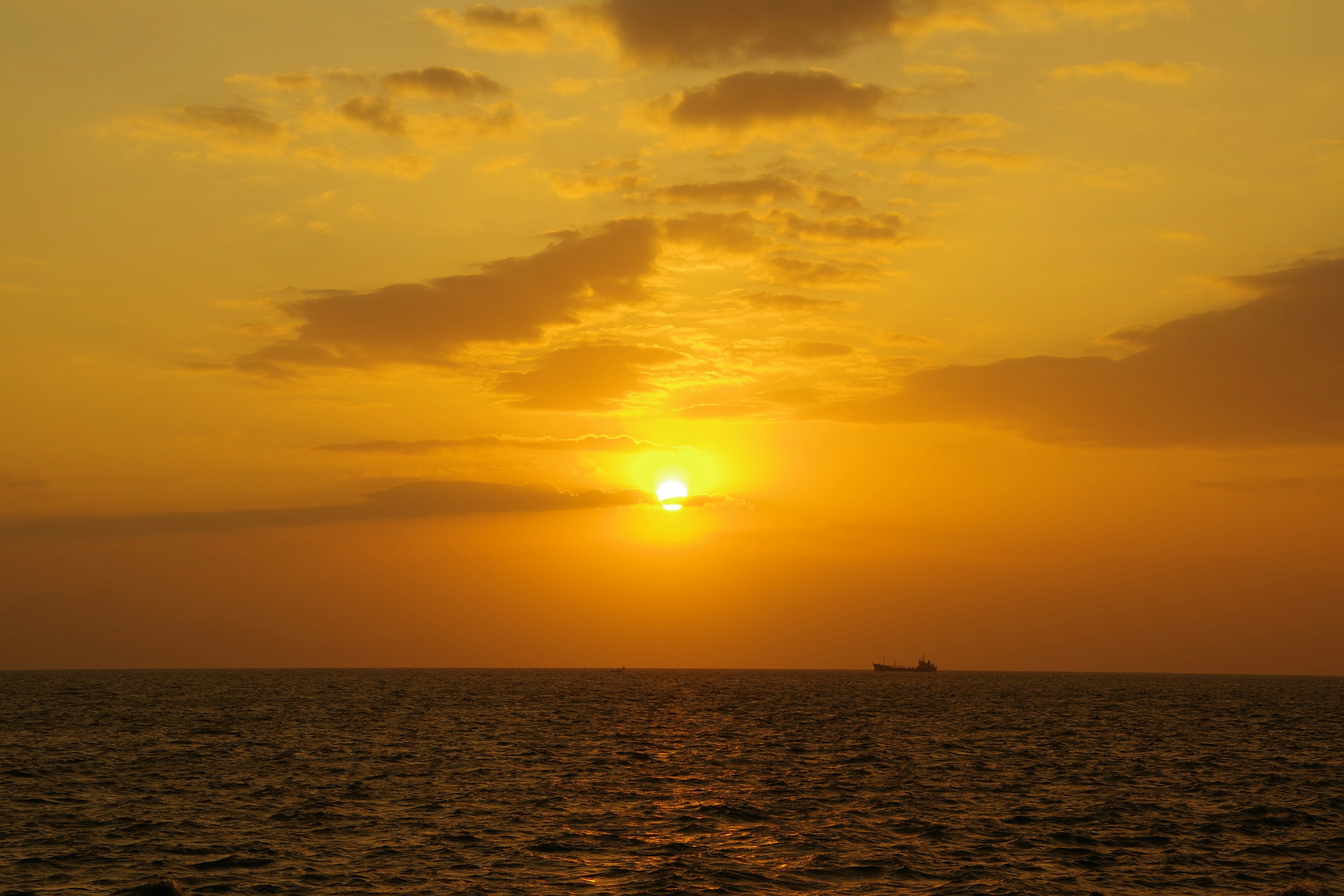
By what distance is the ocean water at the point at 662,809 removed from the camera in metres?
37.8

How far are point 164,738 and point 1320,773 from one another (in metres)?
89.3

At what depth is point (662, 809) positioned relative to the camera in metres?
52.6

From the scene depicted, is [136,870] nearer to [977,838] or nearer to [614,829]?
[614,829]

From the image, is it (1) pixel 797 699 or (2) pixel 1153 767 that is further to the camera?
(1) pixel 797 699

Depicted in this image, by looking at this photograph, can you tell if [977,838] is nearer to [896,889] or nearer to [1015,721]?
[896,889]

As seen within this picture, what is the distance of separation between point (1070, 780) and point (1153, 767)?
11.7 metres

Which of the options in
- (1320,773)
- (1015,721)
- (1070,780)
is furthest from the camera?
(1015,721)

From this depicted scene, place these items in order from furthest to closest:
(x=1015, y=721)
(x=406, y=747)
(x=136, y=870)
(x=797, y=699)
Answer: (x=797, y=699), (x=1015, y=721), (x=406, y=747), (x=136, y=870)

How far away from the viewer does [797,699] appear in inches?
7205

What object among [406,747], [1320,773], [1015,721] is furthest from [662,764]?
[1015,721]

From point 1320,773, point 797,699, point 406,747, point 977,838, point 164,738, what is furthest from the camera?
point 797,699

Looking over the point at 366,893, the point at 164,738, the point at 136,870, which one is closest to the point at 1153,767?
the point at 366,893

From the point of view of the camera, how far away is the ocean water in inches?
1490

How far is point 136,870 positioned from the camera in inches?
1491
